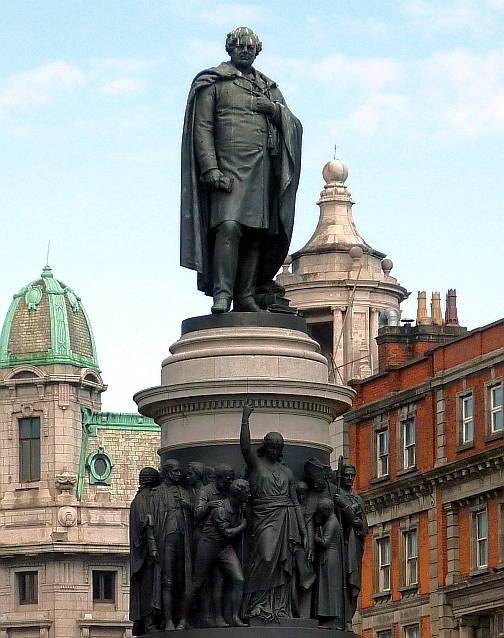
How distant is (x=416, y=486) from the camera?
73.8 meters

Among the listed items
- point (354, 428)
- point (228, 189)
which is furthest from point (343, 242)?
point (228, 189)

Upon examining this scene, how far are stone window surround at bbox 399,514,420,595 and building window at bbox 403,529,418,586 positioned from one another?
0.10 feet

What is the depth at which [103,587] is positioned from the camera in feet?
307

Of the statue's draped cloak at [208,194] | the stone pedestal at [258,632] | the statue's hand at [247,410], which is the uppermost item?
the statue's draped cloak at [208,194]

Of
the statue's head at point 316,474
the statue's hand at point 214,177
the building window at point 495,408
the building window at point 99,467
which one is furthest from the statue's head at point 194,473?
the building window at point 99,467

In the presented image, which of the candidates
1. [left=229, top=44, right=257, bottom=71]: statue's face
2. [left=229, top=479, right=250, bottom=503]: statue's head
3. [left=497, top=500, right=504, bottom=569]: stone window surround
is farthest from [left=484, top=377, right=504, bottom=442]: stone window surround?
[left=229, top=479, right=250, bottom=503]: statue's head

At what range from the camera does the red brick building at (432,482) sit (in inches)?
2734

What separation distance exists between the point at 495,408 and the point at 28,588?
99.4ft

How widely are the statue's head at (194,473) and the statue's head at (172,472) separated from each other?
12cm

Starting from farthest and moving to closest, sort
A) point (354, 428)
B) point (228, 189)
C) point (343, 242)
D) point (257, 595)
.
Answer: point (343, 242), point (354, 428), point (228, 189), point (257, 595)

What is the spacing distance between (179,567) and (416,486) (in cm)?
4937

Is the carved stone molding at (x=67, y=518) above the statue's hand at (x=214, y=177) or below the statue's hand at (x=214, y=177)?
above

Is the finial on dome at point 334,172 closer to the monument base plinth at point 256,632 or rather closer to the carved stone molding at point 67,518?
the carved stone molding at point 67,518

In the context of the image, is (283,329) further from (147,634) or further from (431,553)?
(431,553)
